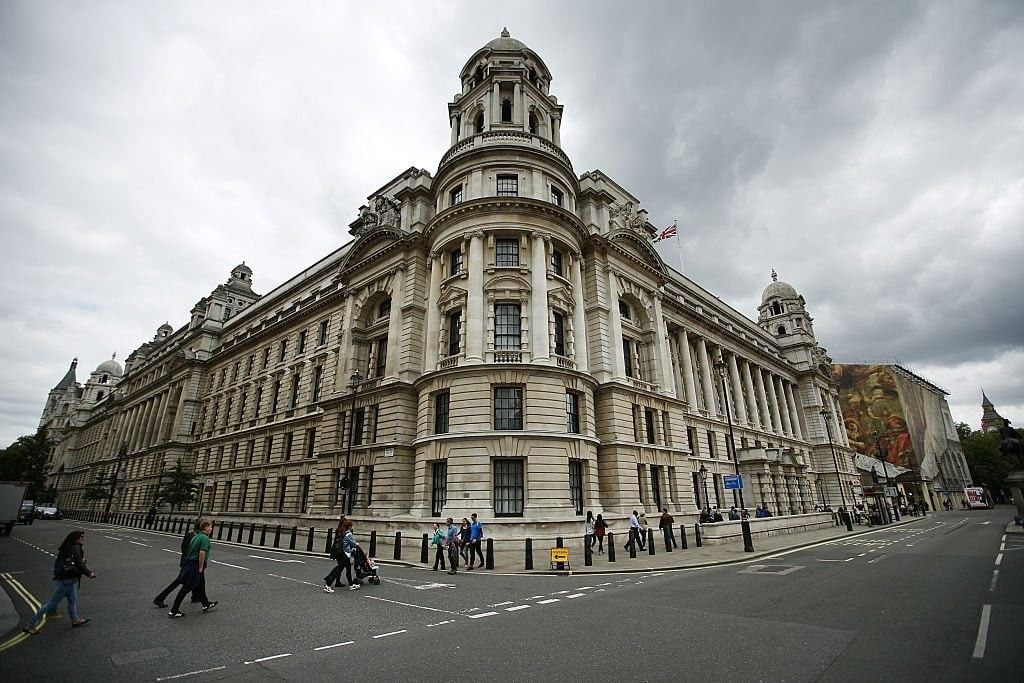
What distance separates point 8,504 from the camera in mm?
28984

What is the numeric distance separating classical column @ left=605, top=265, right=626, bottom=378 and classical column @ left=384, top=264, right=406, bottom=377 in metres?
13.4

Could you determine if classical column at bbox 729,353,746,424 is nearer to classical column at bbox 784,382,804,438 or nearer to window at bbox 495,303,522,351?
classical column at bbox 784,382,804,438

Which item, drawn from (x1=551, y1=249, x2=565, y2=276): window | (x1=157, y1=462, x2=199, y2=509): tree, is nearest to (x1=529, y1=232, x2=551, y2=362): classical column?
(x1=551, y1=249, x2=565, y2=276): window

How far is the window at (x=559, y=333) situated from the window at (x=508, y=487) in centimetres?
732

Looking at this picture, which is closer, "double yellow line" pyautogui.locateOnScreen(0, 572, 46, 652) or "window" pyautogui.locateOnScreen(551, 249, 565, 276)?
"double yellow line" pyautogui.locateOnScreen(0, 572, 46, 652)

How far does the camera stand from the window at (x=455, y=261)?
1152 inches

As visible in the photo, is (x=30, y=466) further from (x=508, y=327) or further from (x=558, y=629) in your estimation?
(x=558, y=629)

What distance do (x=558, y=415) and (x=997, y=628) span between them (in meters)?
17.5

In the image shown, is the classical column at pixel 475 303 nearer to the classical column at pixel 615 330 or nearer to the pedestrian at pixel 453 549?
the classical column at pixel 615 330

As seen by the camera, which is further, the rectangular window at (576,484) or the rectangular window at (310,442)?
the rectangular window at (310,442)

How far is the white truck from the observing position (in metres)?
28.7

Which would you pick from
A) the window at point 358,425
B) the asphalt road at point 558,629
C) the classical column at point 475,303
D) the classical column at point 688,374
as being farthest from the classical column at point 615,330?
the window at point 358,425

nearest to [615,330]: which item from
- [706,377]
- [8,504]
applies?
[706,377]

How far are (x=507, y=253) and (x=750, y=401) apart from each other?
35786 millimetres
